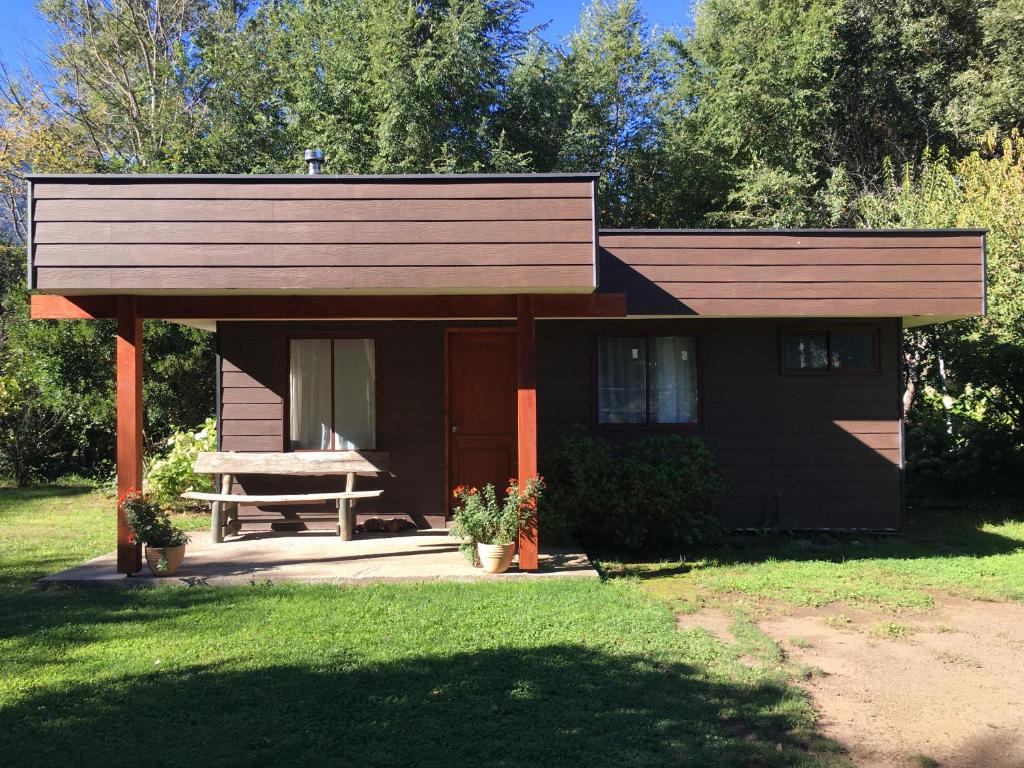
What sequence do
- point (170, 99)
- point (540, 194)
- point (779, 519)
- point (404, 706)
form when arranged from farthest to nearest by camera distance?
point (170, 99), point (779, 519), point (540, 194), point (404, 706)

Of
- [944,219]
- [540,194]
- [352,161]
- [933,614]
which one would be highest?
[352,161]

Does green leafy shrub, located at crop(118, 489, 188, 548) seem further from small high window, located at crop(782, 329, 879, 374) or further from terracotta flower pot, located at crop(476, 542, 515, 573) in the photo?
small high window, located at crop(782, 329, 879, 374)

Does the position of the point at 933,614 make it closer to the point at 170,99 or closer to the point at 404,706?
the point at 404,706

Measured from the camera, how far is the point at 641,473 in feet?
25.2

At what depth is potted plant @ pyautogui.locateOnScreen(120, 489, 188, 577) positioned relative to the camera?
246 inches

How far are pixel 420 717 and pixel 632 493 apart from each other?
13.6 ft

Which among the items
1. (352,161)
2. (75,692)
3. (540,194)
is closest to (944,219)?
(540,194)

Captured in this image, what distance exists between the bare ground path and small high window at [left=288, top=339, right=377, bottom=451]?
4347 mm

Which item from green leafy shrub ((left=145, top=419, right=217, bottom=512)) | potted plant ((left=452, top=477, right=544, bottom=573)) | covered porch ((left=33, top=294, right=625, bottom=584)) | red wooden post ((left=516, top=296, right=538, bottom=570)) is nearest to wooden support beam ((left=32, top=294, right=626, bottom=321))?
covered porch ((left=33, top=294, right=625, bottom=584))

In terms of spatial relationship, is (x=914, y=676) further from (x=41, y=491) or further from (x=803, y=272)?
(x=41, y=491)

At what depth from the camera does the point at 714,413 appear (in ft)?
29.1

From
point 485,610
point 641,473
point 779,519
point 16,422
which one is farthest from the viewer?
point 16,422

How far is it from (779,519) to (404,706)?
592cm

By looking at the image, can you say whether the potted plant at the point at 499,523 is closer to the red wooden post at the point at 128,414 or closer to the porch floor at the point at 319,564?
the porch floor at the point at 319,564
